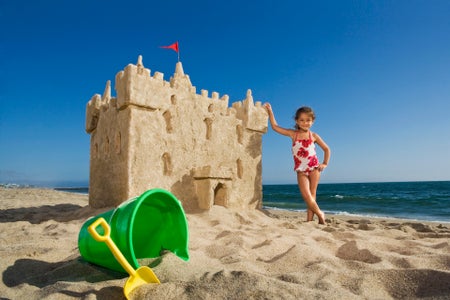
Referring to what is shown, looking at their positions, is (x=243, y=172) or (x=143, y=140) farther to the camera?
(x=243, y=172)

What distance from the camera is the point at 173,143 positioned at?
695 cm

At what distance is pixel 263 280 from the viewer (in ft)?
6.51

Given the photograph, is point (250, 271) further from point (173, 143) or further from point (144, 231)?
point (173, 143)

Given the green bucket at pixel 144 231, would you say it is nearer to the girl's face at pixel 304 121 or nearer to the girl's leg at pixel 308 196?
the girl's leg at pixel 308 196

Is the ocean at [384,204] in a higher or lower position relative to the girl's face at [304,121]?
lower

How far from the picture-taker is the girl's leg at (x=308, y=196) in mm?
5695

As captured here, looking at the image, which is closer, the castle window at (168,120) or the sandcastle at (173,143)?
the sandcastle at (173,143)

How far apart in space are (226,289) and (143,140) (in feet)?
16.0

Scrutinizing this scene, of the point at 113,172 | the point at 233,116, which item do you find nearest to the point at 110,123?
the point at 113,172

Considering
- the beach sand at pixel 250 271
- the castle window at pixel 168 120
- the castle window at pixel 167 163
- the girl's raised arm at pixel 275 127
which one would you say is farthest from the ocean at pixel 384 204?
the beach sand at pixel 250 271

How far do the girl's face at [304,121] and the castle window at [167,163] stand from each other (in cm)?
278

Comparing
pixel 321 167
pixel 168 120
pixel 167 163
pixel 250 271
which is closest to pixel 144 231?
pixel 250 271

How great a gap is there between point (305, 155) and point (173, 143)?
2.77 meters

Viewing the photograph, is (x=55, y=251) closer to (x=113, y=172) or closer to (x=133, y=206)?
(x=133, y=206)
